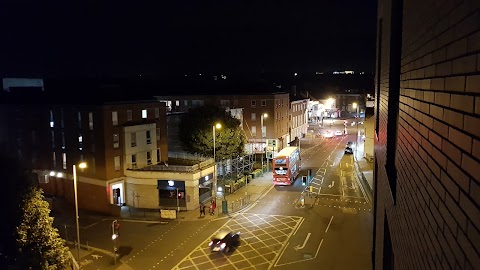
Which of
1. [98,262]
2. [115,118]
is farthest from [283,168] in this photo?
[98,262]

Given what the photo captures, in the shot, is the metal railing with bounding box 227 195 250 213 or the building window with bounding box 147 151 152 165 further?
the building window with bounding box 147 151 152 165

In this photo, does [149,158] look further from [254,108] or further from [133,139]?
[254,108]

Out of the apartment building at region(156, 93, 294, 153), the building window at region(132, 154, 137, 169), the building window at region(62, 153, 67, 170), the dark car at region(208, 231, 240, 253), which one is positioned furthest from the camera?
the apartment building at region(156, 93, 294, 153)

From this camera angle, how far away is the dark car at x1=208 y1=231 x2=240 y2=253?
27922 millimetres

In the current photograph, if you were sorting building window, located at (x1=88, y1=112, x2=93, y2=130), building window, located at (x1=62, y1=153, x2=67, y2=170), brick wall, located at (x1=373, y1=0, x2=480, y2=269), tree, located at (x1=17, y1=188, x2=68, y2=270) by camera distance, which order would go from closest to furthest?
1. brick wall, located at (x1=373, y1=0, x2=480, y2=269)
2. tree, located at (x1=17, y1=188, x2=68, y2=270)
3. building window, located at (x1=88, y1=112, x2=93, y2=130)
4. building window, located at (x1=62, y1=153, x2=67, y2=170)

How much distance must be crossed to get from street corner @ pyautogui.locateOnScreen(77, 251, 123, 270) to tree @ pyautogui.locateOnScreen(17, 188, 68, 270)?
4692 millimetres

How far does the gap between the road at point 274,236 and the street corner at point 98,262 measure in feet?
2.81

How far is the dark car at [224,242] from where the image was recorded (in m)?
27.9

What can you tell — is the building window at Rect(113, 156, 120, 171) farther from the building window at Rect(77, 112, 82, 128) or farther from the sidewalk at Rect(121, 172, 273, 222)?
the building window at Rect(77, 112, 82, 128)

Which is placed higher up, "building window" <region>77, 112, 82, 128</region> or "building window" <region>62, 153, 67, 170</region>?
"building window" <region>77, 112, 82, 128</region>

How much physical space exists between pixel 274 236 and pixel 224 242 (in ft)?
14.7

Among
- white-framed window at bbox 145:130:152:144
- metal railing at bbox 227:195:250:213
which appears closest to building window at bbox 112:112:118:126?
white-framed window at bbox 145:130:152:144

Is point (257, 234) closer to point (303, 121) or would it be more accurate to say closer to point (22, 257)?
point (22, 257)

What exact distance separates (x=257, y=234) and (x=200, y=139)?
61.3ft
